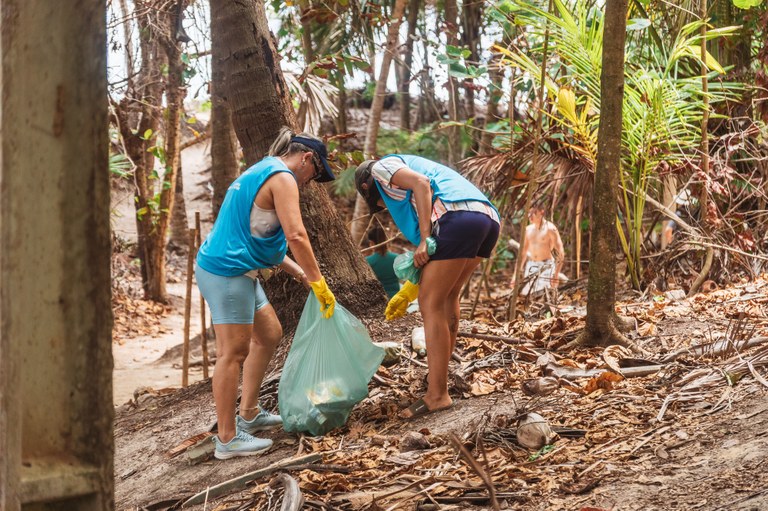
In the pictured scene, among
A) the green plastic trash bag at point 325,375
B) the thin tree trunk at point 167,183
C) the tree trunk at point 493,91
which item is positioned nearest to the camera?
the green plastic trash bag at point 325,375

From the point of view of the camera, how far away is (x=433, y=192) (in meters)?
3.95

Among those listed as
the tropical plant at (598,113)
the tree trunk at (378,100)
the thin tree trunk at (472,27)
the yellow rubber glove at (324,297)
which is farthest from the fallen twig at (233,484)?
the thin tree trunk at (472,27)

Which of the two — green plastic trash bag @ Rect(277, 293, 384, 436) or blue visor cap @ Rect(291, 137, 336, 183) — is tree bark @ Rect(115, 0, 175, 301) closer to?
blue visor cap @ Rect(291, 137, 336, 183)

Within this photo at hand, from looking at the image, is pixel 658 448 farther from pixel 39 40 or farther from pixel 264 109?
pixel 264 109

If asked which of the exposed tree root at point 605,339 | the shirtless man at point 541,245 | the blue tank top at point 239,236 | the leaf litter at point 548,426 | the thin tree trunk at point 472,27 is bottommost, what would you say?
the leaf litter at point 548,426

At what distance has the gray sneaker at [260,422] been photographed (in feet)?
13.7

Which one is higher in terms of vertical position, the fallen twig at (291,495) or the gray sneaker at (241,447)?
the fallen twig at (291,495)

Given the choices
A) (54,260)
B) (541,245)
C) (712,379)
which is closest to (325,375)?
(712,379)

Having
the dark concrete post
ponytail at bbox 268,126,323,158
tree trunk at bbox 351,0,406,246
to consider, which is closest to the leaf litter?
the dark concrete post

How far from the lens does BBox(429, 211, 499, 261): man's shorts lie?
12.6 feet

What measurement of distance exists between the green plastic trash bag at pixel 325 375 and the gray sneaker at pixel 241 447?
Result: 0.17 m

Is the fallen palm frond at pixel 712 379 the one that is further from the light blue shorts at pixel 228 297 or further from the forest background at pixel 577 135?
the light blue shorts at pixel 228 297

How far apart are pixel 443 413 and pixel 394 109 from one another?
773 inches

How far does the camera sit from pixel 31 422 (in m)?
1.68
